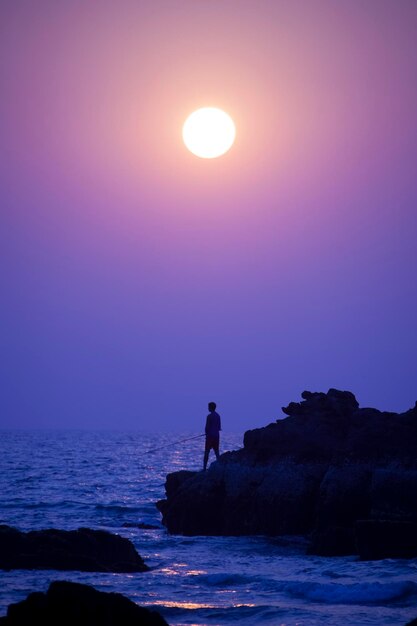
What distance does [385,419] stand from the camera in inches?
876

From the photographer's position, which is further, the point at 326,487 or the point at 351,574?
the point at 326,487

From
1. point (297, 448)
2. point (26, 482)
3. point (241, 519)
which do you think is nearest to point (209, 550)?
point (241, 519)

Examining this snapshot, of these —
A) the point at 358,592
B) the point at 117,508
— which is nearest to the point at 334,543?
the point at 358,592

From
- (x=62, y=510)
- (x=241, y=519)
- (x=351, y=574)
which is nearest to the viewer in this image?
(x=351, y=574)

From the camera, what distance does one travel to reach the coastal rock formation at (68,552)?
640 inches

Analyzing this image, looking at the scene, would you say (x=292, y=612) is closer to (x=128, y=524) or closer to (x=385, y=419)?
(x=385, y=419)

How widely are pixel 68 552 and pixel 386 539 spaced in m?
6.83

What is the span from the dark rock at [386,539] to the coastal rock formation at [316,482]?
0.03 meters

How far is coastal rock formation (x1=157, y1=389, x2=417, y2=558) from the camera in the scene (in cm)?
1873

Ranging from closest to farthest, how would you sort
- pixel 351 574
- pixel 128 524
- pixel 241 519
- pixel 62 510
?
pixel 351 574, pixel 241 519, pixel 128 524, pixel 62 510

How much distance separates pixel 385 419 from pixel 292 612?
34.5 ft

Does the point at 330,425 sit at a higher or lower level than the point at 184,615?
higher

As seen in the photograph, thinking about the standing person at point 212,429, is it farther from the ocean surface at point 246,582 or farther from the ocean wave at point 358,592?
the ocean wave at point 358,592

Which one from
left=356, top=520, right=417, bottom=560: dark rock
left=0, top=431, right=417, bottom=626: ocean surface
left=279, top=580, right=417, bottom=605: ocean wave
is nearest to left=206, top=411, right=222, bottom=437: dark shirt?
left=0, top=431, right=417, bottom=626: ocean surface
